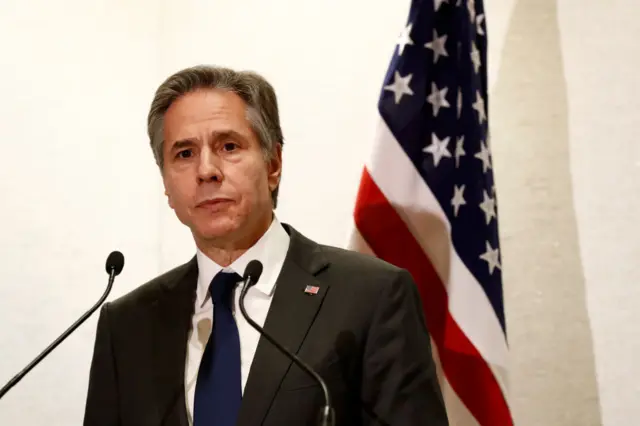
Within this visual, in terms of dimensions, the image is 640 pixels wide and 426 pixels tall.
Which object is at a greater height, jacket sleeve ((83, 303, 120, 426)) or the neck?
the neck

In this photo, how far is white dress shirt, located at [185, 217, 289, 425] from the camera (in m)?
1.23

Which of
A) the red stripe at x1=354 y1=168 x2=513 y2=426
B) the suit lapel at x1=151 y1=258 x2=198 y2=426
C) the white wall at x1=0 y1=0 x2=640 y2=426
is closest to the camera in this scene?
the suit lapel at x1=151 y1=258 x2=198 y2=426

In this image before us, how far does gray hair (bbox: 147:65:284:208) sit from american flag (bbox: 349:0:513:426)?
0.95ft

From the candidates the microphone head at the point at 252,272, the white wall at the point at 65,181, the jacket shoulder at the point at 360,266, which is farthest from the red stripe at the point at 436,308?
the white wall at the point at 65,181

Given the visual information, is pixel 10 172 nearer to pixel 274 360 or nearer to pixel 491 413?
pixel 274 360

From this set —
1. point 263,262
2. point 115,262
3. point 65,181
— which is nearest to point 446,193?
point 263,262

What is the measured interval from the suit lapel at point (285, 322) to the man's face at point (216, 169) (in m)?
0.11

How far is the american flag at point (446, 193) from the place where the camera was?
147 cm

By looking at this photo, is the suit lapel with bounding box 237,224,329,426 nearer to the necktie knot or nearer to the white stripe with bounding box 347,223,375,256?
the necktie knot

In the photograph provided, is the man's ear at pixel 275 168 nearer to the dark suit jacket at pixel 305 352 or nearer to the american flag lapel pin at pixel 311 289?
the dark suit jacket at pixel 305 352

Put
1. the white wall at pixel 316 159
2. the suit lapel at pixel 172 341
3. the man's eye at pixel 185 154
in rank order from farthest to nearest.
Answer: the white wall at pixel 316 159 → the man's eye at pixel 185 154 → the suit lapel at pixel 172 341

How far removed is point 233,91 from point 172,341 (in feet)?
1.64

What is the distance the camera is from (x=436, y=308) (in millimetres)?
1524

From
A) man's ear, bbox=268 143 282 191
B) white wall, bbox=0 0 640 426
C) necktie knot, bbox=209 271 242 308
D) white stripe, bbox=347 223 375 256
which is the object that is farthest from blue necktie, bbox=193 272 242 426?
white wall, bbox=0 0 640 426
